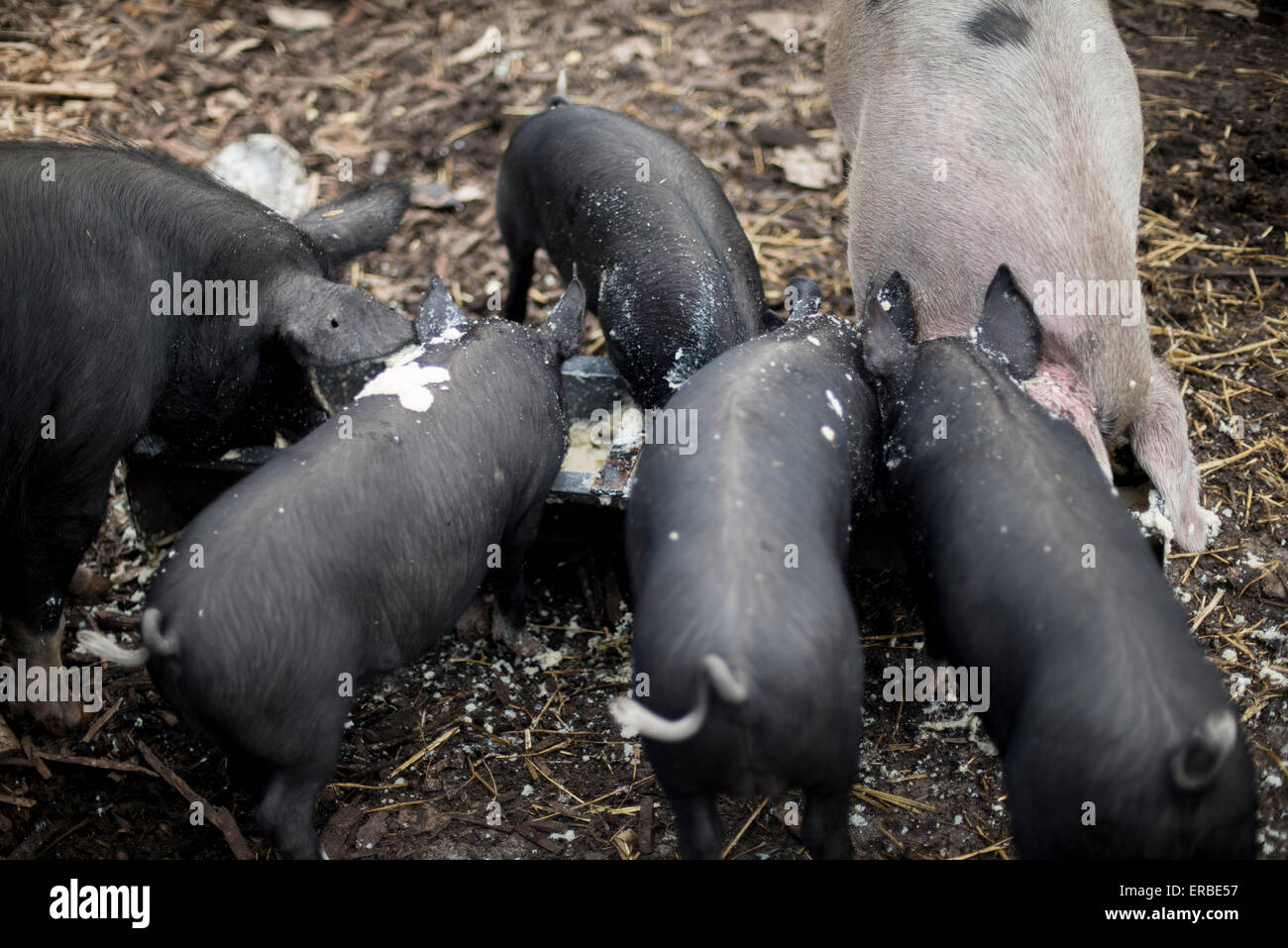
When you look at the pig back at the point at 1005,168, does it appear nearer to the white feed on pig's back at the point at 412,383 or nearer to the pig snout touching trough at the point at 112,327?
the white feed on pig's back at the point at 412,383

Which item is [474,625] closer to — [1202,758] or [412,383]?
[412,383]

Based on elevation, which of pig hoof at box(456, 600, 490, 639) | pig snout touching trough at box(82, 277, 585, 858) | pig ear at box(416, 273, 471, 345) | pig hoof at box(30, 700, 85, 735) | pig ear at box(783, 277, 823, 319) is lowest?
pig hoof at box(30, 700, 85, 735)

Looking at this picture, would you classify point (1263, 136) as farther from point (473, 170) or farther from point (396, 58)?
point (396, 58)

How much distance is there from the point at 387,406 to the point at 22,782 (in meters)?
1.51

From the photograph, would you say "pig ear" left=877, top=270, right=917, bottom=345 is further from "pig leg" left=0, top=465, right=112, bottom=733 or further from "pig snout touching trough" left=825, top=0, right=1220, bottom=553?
"pig leg" left=0, top=465, right=112, bottom=733

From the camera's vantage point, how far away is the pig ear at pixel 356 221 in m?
3.82

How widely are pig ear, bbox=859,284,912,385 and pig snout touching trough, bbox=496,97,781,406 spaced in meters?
0.60

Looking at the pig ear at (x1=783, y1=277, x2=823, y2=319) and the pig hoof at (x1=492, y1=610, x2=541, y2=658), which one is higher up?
the pig ear at (x1=783, y1=277, x2=823, y2=319)

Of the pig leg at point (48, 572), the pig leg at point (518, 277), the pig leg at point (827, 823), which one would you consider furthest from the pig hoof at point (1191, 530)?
the pig leg at point (48, 572)

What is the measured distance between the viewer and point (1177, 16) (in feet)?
19.7

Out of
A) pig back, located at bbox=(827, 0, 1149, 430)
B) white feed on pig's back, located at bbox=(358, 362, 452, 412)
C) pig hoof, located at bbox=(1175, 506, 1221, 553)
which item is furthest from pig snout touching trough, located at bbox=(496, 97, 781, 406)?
pig hoof, located at bbox=(1175, 506, 1221, 553)

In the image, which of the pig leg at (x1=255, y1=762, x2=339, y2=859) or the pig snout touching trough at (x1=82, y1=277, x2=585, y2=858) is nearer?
the pig snout touching trough at (x1=82, y1=277, x2=585, y2=858)

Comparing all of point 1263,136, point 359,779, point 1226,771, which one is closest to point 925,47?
point 1263,136

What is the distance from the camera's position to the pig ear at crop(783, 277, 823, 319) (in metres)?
3.43
